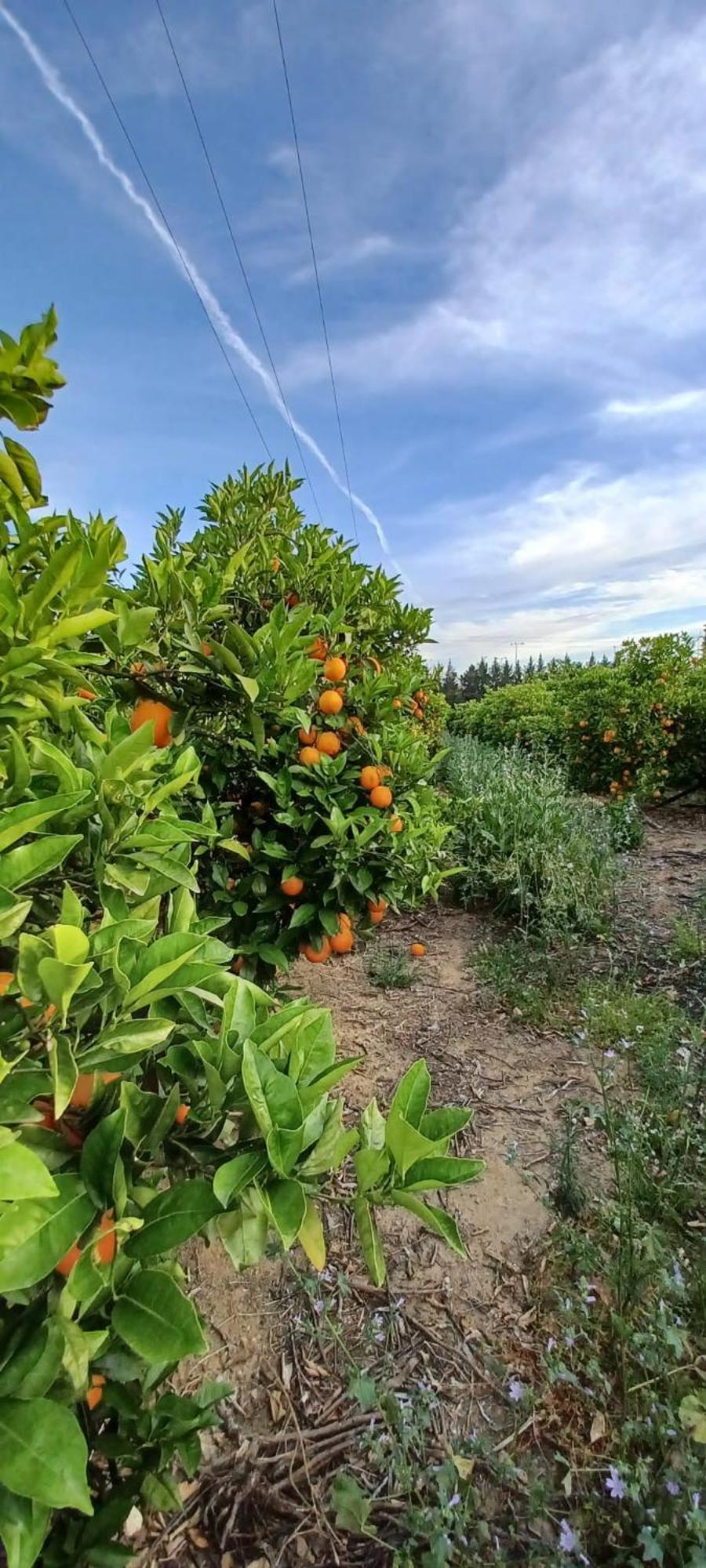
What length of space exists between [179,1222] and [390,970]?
3300 mm

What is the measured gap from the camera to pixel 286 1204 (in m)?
0.66

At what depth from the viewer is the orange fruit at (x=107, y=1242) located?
2.02ft

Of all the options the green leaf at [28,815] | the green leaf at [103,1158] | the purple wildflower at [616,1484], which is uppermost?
the green leaf at [28,815]

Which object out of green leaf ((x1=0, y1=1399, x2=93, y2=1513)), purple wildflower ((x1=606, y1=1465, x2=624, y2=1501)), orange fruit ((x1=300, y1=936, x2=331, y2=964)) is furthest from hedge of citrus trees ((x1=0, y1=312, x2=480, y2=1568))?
orange fruit ((x1=300, y1=936, x2=331, y2=964))

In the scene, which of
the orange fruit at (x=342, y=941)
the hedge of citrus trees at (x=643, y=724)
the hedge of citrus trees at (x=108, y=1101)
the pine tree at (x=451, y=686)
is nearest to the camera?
the hedge of citrus trees at (x=108, y=1101)

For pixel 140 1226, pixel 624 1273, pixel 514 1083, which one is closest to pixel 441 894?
pixel 514 1083

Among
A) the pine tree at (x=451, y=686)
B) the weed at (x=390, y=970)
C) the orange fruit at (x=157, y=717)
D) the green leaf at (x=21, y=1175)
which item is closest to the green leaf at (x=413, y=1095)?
the green leaf at (x=21, y=1175)

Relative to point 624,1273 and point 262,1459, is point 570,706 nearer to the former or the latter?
point 624,1273

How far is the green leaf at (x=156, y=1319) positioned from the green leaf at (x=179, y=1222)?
2cm

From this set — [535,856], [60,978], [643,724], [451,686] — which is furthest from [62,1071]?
[451,686]

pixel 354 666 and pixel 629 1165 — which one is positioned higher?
pixel 354 666

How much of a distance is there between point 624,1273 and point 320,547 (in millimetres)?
2739

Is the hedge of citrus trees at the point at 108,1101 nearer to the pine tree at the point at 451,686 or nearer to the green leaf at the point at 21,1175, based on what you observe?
the green leaf at the point at 21,1175

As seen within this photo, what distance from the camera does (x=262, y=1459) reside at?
1476 millimetres
